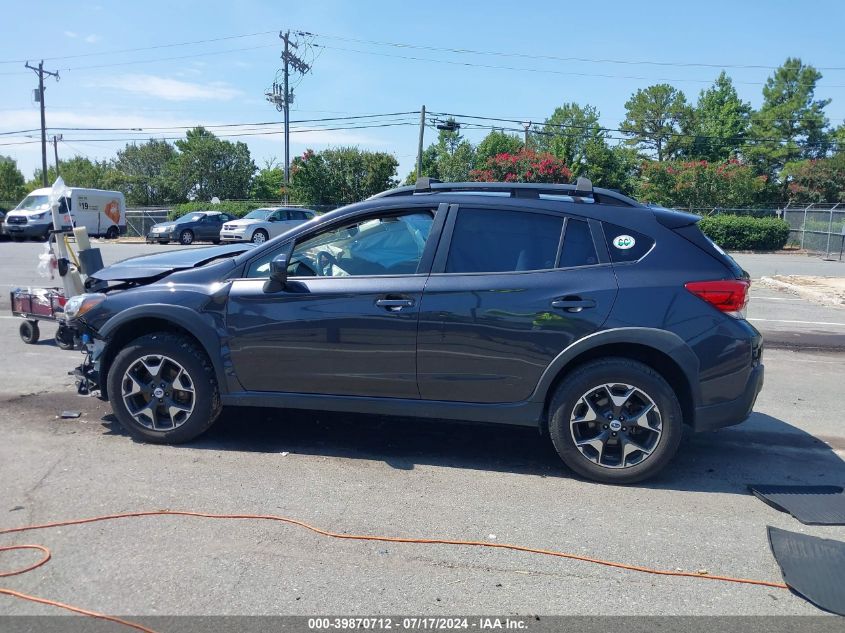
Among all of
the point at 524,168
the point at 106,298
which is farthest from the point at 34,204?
the point at 106,298

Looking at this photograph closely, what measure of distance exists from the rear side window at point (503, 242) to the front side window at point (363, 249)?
261 mm

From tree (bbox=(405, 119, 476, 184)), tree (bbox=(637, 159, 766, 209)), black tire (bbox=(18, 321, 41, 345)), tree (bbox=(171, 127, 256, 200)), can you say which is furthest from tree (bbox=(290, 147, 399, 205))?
black tire (bbox=(18, 321, 41, 345))

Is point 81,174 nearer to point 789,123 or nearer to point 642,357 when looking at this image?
point 789,123

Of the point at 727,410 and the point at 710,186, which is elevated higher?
the point at 710,186

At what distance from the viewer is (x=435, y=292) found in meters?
4.74

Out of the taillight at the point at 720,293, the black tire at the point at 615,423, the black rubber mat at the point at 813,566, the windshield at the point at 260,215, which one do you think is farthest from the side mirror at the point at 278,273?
the windshield at the point at 260,215

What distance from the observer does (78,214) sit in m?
34.2

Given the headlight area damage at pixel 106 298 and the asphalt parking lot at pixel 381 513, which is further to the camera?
the headlight area damage at pixel 106 298

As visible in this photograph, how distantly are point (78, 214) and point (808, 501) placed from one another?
117 feet

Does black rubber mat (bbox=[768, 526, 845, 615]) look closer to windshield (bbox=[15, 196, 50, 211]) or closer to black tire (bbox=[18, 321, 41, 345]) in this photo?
black tire (bbox=[18, 321, 41, 345])

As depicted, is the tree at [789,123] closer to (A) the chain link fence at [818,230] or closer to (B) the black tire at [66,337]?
(A) the chain link fence at [818,230]

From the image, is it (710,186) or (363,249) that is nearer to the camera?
(363,249)

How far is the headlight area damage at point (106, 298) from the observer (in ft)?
16.9

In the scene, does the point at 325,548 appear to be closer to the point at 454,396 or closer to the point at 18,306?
the point at 454,396
